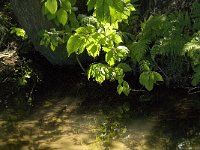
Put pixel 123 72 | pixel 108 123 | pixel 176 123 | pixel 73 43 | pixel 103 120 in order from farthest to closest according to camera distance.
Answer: pixel 123 72, pixel 103 120, pixel 108 123, pixel 176 123, pixel 73 43

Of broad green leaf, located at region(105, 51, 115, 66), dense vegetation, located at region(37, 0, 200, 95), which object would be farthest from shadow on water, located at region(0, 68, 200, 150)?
broad green leaf, located at region(105, 51, 115, 66)

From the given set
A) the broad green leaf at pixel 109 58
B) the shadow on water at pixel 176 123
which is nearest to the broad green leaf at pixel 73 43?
the broad green leaf at pixel 109 58

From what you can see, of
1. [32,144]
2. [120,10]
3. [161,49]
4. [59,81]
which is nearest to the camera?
[120,10]

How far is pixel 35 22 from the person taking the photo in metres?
6.80

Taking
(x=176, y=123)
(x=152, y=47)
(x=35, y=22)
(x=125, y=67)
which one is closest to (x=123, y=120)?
(x=176, y=123)

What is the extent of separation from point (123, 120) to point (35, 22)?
9.65 feet

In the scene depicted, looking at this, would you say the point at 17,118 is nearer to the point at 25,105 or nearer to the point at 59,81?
the point at 25,105

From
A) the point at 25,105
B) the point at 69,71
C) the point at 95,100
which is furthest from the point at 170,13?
the point at 25,105

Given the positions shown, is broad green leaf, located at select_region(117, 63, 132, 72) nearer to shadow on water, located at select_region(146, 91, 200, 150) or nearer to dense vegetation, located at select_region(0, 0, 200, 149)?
dense vegetation, located at select_region(0, 0, 200, 149)

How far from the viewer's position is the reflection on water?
4.52 meters

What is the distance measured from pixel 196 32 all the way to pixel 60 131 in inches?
106

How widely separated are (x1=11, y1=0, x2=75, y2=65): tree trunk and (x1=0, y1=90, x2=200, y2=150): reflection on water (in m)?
1.39

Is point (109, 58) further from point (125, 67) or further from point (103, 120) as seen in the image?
point (103, 120)

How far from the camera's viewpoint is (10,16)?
8.66 m
